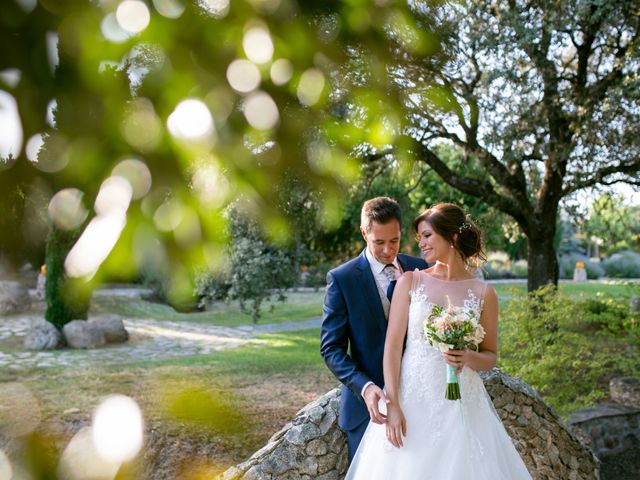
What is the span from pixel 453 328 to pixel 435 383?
379 millimetres

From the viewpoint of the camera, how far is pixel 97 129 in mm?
836

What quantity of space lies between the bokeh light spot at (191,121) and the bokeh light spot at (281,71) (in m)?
0.12

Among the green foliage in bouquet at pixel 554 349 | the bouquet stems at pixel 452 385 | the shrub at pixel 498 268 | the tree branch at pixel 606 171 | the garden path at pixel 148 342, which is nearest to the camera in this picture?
the bouquet stems at pixel 452 385

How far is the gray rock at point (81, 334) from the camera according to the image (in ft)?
40.4

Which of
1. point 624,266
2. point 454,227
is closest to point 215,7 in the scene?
point 454,227

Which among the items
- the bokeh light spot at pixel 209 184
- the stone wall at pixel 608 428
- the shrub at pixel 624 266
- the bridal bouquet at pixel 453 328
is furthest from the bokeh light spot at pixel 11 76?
the shrub at pixel 624 266

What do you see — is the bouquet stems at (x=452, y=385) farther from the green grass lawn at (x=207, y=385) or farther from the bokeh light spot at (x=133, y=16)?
the green grass lawn at (x=207, y=385)

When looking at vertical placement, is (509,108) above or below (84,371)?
above

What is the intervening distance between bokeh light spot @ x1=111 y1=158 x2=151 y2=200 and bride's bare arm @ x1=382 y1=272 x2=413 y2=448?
6.25ft

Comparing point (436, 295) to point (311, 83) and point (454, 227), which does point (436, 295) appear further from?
point (311, 83)

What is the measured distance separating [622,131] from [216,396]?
8562 mm

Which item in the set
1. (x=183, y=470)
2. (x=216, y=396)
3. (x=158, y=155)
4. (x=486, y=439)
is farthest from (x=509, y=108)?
(x=158, y=155)

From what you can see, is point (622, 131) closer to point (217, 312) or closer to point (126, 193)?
point (126, 193)

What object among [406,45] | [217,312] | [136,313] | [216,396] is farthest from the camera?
[217,312]
